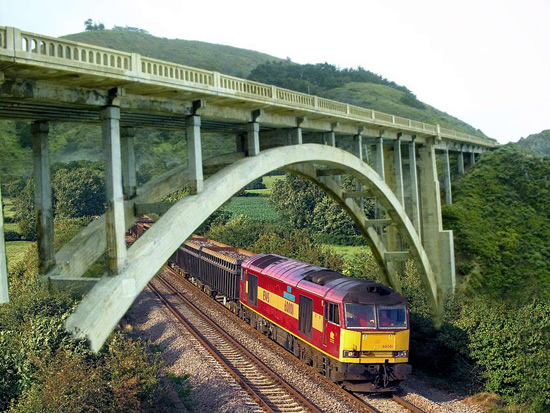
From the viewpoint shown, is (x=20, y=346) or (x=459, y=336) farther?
(x=459, y=336)

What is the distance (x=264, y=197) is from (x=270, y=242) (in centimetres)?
4516

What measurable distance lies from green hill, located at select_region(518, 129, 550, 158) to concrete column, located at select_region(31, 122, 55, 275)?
256 ft

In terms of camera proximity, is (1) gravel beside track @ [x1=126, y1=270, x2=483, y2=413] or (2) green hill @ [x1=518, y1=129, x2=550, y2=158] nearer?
(1) gravel beside track @ [x1=126, y1=270, x2=483, y2=413]

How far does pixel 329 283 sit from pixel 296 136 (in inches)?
241

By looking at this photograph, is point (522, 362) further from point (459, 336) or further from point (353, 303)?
point (353, 303)

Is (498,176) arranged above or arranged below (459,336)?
above

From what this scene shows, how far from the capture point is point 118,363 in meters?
11.7

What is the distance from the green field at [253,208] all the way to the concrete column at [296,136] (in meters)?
53.6

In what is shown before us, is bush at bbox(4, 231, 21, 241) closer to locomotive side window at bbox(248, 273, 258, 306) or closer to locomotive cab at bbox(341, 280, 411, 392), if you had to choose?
locomotive side window at bbox(248, 273, 258, 306)

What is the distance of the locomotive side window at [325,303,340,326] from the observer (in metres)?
16.6

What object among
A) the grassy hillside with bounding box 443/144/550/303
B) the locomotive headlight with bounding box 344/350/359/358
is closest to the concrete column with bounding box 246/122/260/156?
the locomotive headlight with bounding box 344/350/359/358

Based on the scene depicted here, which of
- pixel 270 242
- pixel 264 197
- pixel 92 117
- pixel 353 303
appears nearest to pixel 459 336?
pixel 353 303

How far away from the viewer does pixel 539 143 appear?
81.3 meters

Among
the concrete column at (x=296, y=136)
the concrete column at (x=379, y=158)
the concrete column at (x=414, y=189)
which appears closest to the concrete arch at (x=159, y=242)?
the concrete column at (x=296, y=136)
